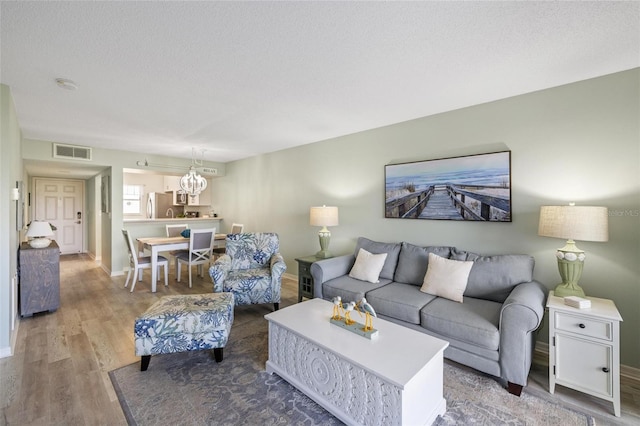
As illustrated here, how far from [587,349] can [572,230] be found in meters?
0.80

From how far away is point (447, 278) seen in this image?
2.60 metres

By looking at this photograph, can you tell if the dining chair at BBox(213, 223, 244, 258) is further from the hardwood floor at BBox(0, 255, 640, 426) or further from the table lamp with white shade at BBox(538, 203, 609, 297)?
the table lamp with white shade at BBox(538, 203, 609, 297)

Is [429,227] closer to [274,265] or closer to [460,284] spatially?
[460,284]

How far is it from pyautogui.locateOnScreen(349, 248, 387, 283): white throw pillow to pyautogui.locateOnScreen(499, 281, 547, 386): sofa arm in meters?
1.32

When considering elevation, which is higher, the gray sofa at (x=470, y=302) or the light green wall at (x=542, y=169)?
the light green wall at (x=542, y=169)

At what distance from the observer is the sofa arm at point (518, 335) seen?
1.91m

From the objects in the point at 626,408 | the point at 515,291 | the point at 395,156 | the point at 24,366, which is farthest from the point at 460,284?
the point at 24,366

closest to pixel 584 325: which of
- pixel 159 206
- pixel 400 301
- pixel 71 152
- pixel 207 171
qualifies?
pixel 400 301

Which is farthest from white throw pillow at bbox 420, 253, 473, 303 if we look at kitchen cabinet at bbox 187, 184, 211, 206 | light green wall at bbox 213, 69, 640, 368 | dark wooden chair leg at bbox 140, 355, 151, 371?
kitchen cabinet at bbox 187, 184, 211, 206

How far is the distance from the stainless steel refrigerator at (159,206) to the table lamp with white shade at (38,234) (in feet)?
15.2

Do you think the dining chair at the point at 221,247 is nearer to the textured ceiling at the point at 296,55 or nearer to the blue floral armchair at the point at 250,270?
the blue floral armchair at the point at 250,270

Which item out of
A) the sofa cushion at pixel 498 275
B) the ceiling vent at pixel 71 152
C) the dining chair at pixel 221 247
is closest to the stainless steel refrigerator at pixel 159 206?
the dining chair at pixel 221 247

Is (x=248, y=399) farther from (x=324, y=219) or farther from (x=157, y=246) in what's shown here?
(x=157, y=246)

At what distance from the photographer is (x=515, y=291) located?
86.6 inches
